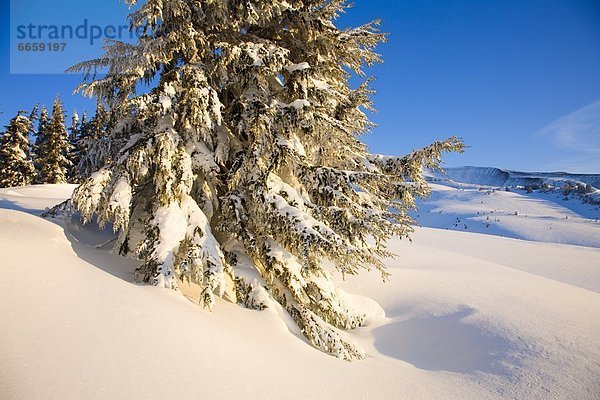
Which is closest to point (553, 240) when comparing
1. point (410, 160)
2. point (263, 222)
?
point (410, 160)

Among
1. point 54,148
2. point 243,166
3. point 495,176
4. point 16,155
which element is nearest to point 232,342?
point 243,166

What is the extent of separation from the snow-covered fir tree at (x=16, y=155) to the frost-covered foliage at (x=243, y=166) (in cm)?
3262

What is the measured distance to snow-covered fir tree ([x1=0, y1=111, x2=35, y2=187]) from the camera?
95.8 feet

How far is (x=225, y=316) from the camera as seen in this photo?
445cm

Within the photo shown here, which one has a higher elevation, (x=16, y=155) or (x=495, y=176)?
(x=495, y=176)

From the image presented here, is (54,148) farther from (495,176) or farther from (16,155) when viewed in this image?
(495,176)

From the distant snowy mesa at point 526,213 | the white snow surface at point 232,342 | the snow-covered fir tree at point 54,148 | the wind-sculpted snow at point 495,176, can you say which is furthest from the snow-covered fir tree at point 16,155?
the wind-sculpted snow at point 495,176

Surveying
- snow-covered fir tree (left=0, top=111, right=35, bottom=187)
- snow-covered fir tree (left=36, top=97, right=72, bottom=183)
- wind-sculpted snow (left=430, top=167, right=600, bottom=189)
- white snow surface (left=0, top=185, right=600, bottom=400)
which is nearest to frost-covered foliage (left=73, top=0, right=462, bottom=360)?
white snow surface (left=0, top=185, right=600, bottom=400)

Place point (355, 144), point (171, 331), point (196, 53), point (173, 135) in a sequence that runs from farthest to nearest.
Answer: point (355, 144)
point (196, 53)
point (173, 135)
point (171, 331)

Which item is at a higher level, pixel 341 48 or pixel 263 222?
pixel 341 48

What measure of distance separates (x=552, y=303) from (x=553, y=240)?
91.1ft

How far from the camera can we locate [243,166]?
5461 mm

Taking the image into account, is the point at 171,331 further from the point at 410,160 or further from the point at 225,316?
the point at 410,160

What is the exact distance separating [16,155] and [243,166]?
114ft
